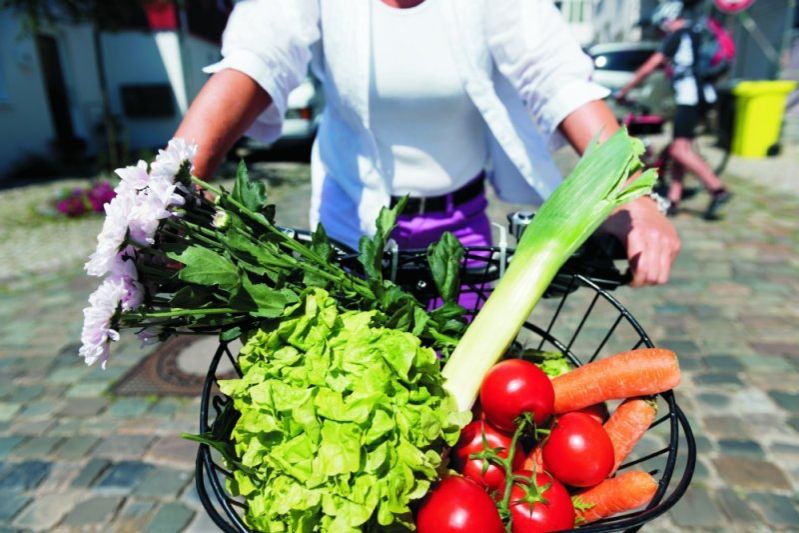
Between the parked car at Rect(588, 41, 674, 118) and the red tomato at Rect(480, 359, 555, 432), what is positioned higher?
the red tomato at Rect(480, 359, 555, 432)

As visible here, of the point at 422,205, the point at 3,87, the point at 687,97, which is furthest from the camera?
the point at 3,87

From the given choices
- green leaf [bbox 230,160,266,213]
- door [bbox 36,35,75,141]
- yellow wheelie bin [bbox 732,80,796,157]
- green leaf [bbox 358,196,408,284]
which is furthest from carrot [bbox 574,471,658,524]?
door [bbox 36,35,75,141]

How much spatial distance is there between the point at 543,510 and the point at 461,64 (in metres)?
1.12

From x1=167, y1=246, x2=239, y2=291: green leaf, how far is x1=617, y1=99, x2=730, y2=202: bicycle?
2.95 m

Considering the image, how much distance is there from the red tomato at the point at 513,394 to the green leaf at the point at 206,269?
0.50 meters

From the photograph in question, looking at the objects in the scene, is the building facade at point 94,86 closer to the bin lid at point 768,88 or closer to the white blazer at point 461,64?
the bin lid at point 768,88

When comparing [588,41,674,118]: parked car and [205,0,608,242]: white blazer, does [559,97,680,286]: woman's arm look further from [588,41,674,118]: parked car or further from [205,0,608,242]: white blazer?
[588,41,674,118]: parked car

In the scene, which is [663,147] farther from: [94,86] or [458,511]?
[94,86]

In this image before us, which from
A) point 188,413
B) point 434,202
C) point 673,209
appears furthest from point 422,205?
point 673,209

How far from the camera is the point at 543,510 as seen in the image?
102 cm

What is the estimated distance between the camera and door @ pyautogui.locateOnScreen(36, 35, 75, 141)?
43.8 ft

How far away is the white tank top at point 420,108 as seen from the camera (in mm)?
1618

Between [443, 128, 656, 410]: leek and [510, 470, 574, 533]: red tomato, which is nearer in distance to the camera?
[510, 470, 574, 533]: red tomato

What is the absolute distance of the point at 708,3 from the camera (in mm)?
16281
